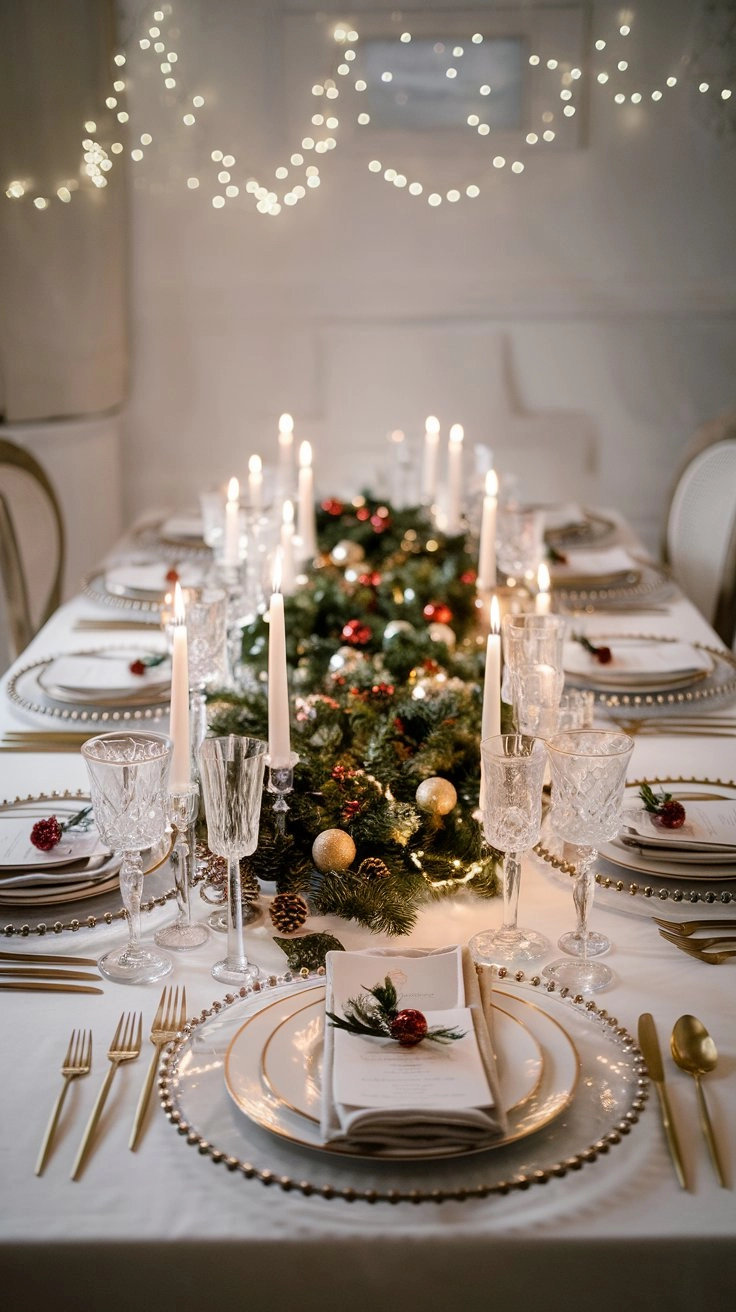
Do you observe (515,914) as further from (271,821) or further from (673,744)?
(673,744)

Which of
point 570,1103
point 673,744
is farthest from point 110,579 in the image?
point 570,1103

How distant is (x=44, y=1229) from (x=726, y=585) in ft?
7.28

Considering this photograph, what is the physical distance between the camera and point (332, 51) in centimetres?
349

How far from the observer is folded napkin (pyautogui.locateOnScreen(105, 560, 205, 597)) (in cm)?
228

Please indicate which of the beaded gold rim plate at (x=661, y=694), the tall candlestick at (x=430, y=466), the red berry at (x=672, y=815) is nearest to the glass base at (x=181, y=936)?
the red berry at (x=672, y=815)

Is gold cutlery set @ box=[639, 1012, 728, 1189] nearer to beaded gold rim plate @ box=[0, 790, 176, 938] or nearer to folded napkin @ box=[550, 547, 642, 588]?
beaded gold rim plate @ box=[0, 790, 176, 938]

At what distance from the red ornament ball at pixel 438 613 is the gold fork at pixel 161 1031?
1.04 metres

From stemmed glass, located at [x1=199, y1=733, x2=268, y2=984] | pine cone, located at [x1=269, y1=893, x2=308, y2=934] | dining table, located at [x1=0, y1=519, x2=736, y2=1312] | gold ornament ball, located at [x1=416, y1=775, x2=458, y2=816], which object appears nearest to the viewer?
dining table, located at [x1=0, y1=519, x2=736, y2=1312]

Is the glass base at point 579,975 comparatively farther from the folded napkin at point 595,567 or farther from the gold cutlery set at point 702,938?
the folded napkin at point 595,567

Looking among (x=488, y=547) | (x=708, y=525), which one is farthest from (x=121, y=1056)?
(x=708, y=525)

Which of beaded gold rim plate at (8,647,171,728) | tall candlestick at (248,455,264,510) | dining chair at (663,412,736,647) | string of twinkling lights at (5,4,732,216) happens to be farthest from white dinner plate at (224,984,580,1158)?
string of twinkling lights at (5,4,732,216)

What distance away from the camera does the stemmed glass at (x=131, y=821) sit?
106 cm

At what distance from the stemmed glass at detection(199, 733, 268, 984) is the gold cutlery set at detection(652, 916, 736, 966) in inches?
14.9

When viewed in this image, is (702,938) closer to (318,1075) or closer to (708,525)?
(318,1075)
